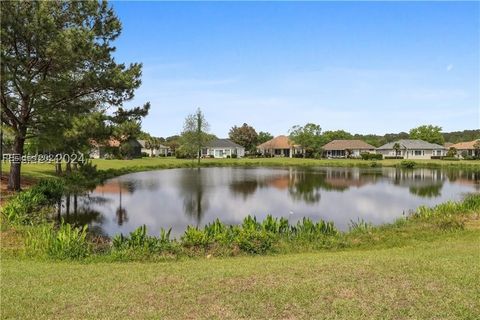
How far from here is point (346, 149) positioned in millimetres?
96375

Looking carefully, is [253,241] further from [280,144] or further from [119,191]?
[280,144]

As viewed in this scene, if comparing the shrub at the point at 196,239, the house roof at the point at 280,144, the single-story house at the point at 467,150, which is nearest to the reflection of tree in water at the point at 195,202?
→ the shrub at the point at 196,239

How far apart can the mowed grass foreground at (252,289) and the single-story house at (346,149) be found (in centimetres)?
8897

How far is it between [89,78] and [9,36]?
14.5ft

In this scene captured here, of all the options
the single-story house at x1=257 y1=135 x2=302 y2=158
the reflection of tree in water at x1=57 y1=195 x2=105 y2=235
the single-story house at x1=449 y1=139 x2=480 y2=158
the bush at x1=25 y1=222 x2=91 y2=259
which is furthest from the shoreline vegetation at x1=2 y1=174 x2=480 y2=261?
the single-story house at x1=449 y1=139 x2=480 y2=158

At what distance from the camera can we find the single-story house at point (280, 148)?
10350cm

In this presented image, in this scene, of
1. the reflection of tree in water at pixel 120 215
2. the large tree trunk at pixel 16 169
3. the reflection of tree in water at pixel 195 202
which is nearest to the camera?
the reflection of tree in water at pixel 120 215

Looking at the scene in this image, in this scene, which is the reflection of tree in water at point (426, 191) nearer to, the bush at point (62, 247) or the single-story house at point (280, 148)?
the bush at point (62, 247)

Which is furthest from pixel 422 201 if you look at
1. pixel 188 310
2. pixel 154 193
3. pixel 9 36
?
pixel 9 36

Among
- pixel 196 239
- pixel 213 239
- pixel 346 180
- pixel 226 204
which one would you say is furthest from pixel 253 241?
pixel 346 180

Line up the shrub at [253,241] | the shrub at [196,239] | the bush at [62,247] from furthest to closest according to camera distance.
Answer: the shrub at [253,241] → the shrub at [196,239] → the bush at [62,247]

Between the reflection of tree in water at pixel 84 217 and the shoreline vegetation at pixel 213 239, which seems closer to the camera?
the shoreline vegetation at pixel 213 239

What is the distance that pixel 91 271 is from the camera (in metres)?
9.03

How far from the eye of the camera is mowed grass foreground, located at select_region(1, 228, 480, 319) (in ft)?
20.9
